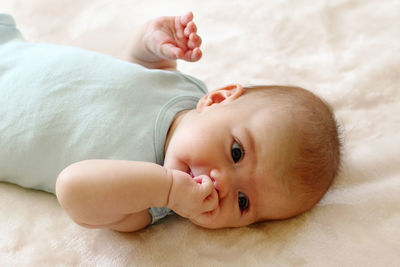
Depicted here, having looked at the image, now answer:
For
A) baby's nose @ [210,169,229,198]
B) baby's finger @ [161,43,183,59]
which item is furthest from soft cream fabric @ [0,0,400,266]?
baby's finger @ [161,43,183,59]

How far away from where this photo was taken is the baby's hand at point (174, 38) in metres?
1.19

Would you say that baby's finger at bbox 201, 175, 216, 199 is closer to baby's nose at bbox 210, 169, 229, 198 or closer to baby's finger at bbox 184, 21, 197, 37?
baby's nose at bbox 210, 169, 229, 198

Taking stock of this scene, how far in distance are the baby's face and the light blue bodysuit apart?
0.12 m

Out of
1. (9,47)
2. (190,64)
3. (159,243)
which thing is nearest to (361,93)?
(190,64)

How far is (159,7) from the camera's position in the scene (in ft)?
5.80

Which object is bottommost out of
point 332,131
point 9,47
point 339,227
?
point 339,227

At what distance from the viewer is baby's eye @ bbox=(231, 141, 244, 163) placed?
97 centimetres

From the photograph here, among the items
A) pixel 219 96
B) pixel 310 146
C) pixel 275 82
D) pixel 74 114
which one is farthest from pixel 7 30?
pixel 310 146

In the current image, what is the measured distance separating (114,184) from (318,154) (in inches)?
17.3

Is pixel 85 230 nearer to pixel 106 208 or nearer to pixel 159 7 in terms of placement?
pixel 106 208

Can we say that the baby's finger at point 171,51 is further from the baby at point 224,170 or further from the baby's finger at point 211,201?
the baby's finger at point 211,201

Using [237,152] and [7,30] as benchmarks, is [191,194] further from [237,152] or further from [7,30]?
[7,30]

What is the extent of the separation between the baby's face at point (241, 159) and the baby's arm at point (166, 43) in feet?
0.90

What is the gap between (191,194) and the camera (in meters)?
0.88
